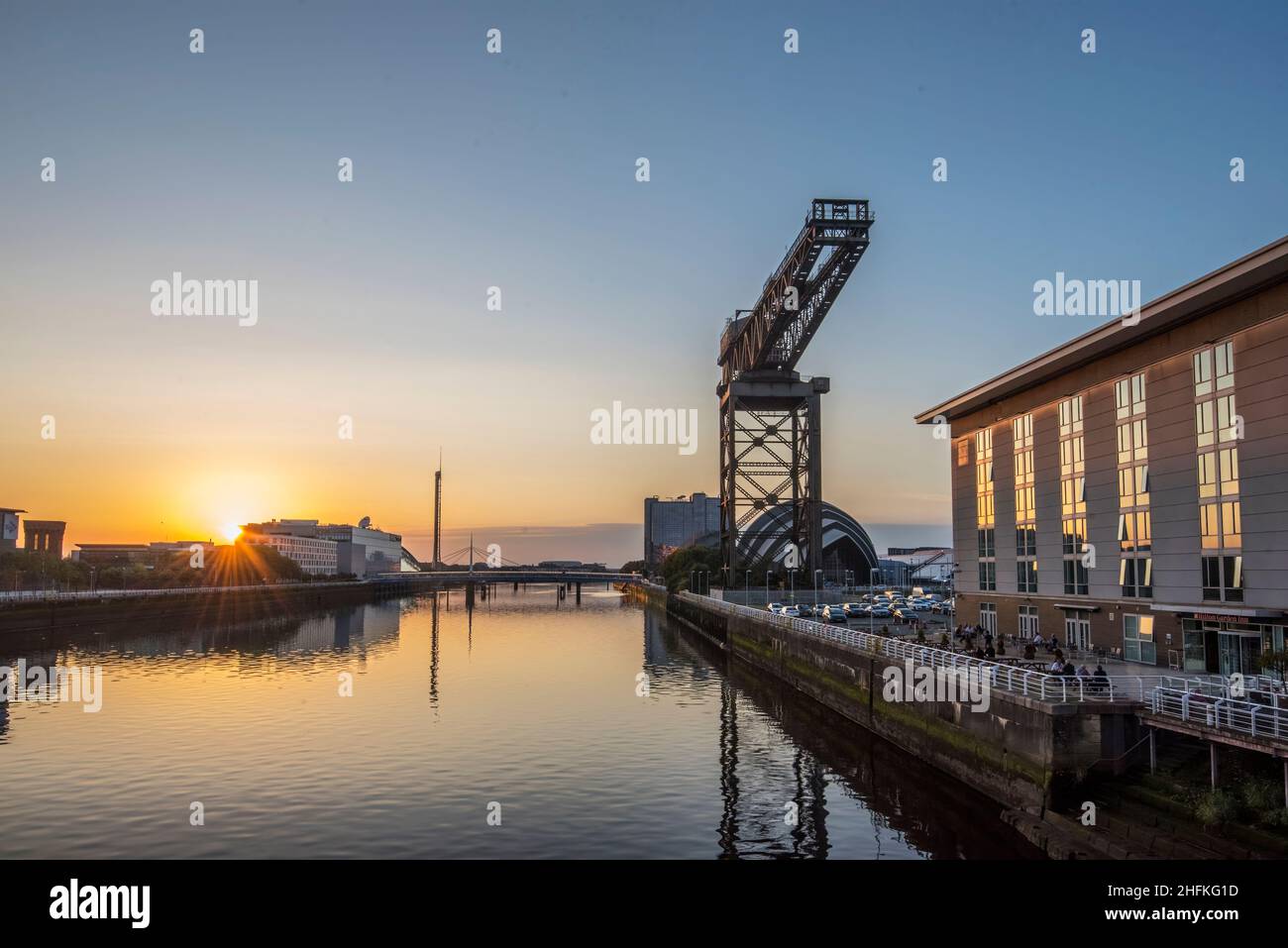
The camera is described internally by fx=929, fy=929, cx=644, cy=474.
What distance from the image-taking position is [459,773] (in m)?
28.0

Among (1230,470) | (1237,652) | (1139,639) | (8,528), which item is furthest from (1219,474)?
(8,528)

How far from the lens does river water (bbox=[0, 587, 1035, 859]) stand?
21.3m

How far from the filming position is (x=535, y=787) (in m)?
26.0

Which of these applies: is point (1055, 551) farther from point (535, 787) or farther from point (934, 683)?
point (535, 787)

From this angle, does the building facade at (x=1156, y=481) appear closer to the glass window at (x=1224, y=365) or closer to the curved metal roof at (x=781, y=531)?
the glass window at (x=1224, y=365)

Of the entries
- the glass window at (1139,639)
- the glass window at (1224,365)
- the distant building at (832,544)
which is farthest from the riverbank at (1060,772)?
the distant building at (832,544)

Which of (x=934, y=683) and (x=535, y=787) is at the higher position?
(x=934, y=683)

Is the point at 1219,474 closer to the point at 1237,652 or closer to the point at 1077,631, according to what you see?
the point at 1237,652

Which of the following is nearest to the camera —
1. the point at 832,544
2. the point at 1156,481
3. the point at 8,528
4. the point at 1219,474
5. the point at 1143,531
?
the point at 1219,474

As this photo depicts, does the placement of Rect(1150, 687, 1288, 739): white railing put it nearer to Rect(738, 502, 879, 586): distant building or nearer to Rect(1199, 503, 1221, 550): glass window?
Rect(1199, 503, 1221, 550): glass window

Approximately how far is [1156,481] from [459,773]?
81.4 ft

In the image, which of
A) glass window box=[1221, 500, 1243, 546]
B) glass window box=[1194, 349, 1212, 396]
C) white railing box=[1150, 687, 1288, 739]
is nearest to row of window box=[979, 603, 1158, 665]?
glass window box=[1221, 500, 1243, 546]
